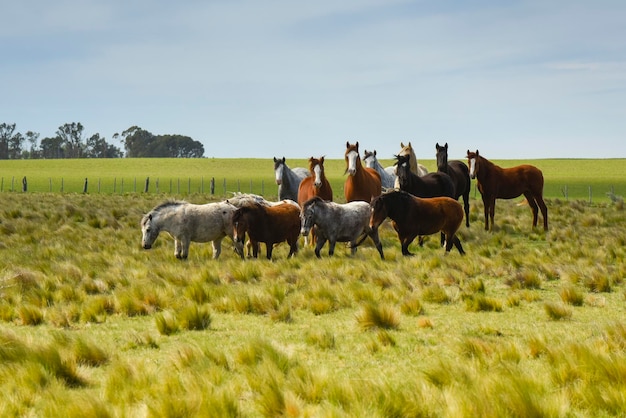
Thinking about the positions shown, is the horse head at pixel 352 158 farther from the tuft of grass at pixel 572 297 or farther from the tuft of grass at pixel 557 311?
the tuft of grass at pixel 557 311

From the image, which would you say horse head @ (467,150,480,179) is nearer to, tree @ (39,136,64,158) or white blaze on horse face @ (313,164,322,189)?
white blaze on horse face @ (313,164,322,189)

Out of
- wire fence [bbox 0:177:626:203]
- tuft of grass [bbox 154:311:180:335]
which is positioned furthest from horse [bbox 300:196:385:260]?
wire fence [bbox 0:177:626:203]

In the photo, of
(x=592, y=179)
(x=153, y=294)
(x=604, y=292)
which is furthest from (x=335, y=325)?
(x=592, y=179)

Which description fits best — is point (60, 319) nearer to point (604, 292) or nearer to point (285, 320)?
point (285, 320)

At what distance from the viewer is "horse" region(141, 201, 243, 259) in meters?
13.3

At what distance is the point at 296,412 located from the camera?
15.3ft

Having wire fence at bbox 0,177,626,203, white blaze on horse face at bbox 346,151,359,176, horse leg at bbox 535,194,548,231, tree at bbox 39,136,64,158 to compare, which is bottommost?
wire fence at bbox 0,177,626,203

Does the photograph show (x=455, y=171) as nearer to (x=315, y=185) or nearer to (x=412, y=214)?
(x=315, y=185)

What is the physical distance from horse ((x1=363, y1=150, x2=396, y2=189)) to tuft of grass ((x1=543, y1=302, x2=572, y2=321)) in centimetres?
1018

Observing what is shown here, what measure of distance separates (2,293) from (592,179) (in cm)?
7142

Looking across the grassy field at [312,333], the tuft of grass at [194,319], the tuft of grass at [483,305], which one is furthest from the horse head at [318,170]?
the tuft of grass at [194,319]

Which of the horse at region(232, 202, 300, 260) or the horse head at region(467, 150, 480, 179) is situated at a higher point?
the horse head at region(467, 150, 480, 179)

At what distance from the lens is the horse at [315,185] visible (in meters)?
15.3

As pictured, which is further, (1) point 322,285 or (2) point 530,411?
(1) point 322,285
